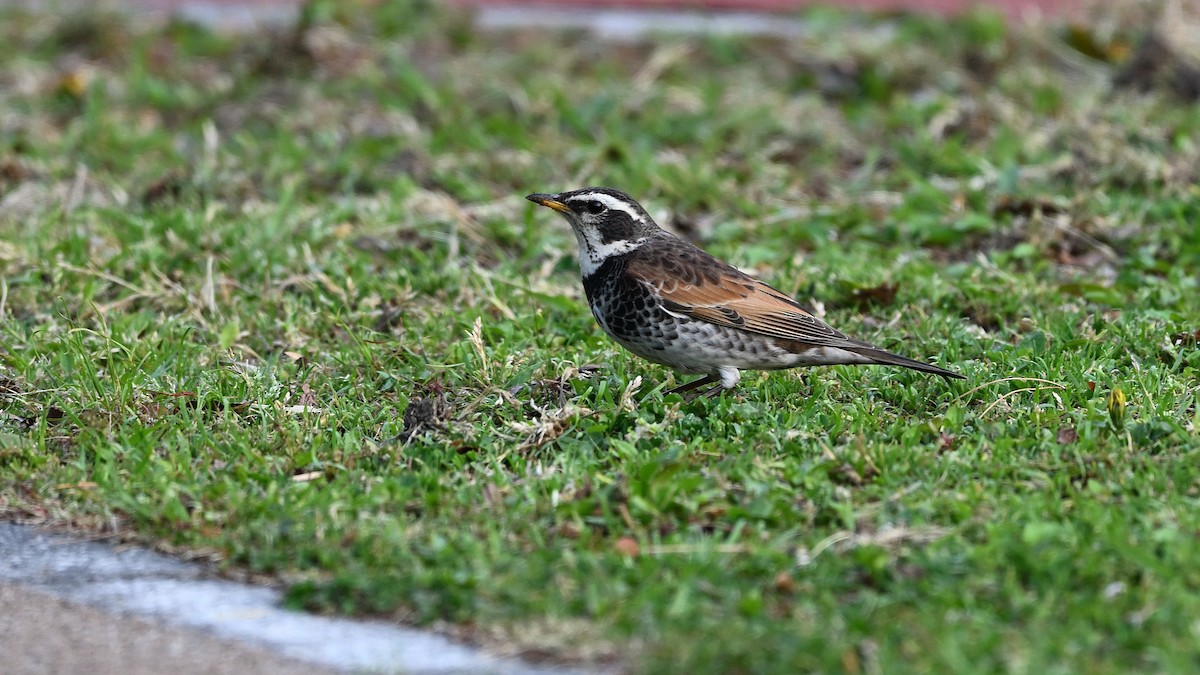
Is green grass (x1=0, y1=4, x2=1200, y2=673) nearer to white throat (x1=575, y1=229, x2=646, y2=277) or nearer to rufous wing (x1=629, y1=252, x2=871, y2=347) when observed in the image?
rufous wing (x1=629, y1=252, x2=871, y2=347)

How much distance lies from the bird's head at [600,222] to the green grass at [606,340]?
0.50 metres

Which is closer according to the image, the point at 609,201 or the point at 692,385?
the point at 692,385

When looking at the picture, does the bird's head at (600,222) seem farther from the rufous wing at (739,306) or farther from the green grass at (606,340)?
the green grass at (606,340)

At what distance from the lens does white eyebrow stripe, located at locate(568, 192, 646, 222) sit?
306 inches

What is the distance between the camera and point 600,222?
7.76 metres

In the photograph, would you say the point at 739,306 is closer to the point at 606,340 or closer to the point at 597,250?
the point at 597,250

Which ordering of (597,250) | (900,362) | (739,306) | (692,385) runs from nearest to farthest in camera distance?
(900,362) → (739,306) → (692,385) → (597,250)

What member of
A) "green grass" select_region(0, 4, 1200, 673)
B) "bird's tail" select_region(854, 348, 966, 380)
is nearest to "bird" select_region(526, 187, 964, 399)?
"bird's tail" select_region(854, 348, 966, 380)

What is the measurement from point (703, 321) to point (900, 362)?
35.3 inches

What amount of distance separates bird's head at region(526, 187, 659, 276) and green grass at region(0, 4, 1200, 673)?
0.50m

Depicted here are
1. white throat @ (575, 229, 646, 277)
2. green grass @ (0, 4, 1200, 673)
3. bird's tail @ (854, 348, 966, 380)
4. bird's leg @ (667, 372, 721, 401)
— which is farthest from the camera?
white throat @ (575, 229, 646, 277)

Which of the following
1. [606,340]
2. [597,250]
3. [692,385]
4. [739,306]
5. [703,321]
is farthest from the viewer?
[606,340]

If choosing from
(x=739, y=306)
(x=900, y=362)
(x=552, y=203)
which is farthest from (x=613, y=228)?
(x=900, y=362)

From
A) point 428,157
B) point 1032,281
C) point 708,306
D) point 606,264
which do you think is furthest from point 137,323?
point 1032,281
